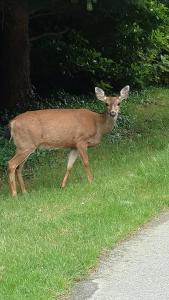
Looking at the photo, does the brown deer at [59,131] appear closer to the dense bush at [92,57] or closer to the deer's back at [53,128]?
the deer's back at [53,128]

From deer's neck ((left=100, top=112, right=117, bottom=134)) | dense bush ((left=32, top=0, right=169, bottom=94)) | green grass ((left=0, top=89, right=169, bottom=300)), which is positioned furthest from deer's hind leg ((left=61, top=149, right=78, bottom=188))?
dense bush ((left=32, top=0, right=169, bottom=94))

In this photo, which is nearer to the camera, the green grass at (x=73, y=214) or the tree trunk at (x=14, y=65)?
the green grass at (x=73, y=214)

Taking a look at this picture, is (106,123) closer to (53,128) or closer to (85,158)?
(85,158)

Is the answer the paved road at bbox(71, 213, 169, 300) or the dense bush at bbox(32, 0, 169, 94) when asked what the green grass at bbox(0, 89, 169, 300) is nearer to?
the paved road at bbox(71, 213, 169, 300)

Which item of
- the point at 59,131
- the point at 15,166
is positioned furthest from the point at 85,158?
the point at 15,166

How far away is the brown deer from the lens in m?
11.1

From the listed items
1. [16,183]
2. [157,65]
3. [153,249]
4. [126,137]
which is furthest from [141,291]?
[157,65]

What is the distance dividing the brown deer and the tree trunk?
6.40 meters

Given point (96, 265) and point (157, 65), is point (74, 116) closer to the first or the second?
point (96, 265)

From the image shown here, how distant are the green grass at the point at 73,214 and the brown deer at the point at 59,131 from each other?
1.29ft

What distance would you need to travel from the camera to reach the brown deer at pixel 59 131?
11.1 m

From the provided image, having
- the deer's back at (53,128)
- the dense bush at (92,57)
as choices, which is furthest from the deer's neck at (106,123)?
the dense bush at (92,57)

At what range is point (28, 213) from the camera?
8.85 meters

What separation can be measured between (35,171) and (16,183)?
0.88 m
